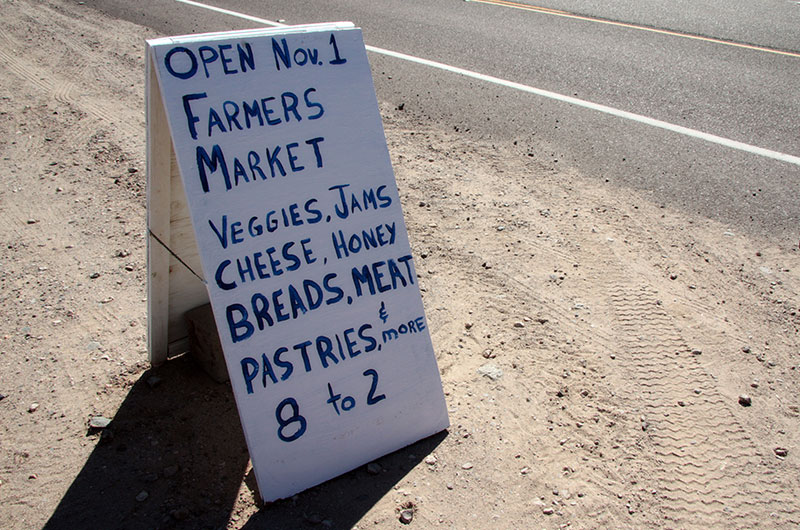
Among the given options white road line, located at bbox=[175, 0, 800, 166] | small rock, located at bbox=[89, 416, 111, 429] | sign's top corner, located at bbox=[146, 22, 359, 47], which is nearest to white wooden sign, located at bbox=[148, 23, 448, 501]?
sign's top corner, located at bbox=[146, 22, 359, 47]

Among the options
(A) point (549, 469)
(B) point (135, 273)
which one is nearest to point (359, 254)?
(A) point (549, 469)

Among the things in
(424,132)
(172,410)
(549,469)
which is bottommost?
(549,469)

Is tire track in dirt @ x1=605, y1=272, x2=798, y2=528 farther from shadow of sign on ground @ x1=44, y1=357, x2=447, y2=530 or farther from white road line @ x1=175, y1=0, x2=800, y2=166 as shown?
white road line @ x1=175, y1=0, x2=800, y2=166

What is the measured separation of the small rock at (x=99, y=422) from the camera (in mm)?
3117

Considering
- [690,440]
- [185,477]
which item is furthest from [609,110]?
[185,477]

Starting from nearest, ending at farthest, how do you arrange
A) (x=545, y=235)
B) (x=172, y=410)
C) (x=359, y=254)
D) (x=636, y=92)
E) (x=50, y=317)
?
1. (x=359, y=254)
2. (x=172, y=410)
3. (x=50, y=317)
4. (x=545, y=235)
5. (x=636, y=92)

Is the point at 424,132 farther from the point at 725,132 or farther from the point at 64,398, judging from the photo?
the point at 64,398

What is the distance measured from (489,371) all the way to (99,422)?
1943 mm

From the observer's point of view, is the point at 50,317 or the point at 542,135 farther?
the point at 542,135

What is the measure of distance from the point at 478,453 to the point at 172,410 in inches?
58.7

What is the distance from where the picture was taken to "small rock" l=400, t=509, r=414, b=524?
2.73m

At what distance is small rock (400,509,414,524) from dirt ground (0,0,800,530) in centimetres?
4

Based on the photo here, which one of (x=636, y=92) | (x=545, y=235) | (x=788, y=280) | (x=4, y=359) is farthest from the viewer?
(x=636, y=92)

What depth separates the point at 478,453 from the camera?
305cm
